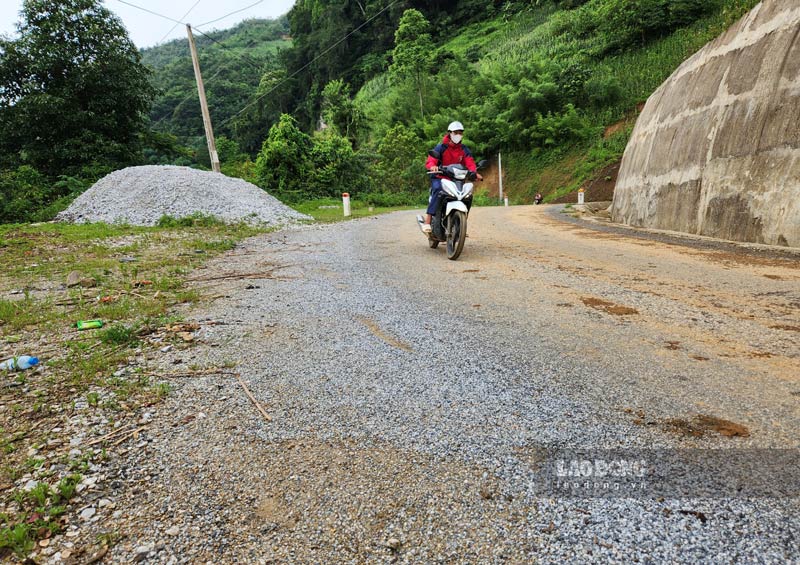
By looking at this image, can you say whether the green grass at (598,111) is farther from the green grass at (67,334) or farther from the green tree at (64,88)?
the green grass at (67,334)

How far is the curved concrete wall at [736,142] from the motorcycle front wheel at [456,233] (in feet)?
14.5

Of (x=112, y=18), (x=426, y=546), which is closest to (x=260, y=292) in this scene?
(x=426, y=546)

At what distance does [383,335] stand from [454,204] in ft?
12.3

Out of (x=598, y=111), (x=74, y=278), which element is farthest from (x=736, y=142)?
(x=598, y=111)

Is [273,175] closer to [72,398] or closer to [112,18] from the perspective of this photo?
[112,18]

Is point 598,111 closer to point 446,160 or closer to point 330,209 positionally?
point 330,209

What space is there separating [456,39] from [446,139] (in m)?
64.4

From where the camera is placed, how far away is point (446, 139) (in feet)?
23.9

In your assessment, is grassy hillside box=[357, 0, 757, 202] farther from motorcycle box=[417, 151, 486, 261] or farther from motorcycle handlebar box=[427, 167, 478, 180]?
motorcycle box=[417, 151, 486, 261]

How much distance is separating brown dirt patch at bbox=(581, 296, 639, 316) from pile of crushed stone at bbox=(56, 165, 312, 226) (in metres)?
11.4

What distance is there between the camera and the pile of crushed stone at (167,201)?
1416 cm

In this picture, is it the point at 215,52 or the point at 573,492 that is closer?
the point at 573,492

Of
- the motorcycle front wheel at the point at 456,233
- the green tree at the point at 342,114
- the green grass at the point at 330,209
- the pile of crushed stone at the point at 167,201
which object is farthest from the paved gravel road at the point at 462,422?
the green tree at the point at 342,114

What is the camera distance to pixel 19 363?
3.22 metres
